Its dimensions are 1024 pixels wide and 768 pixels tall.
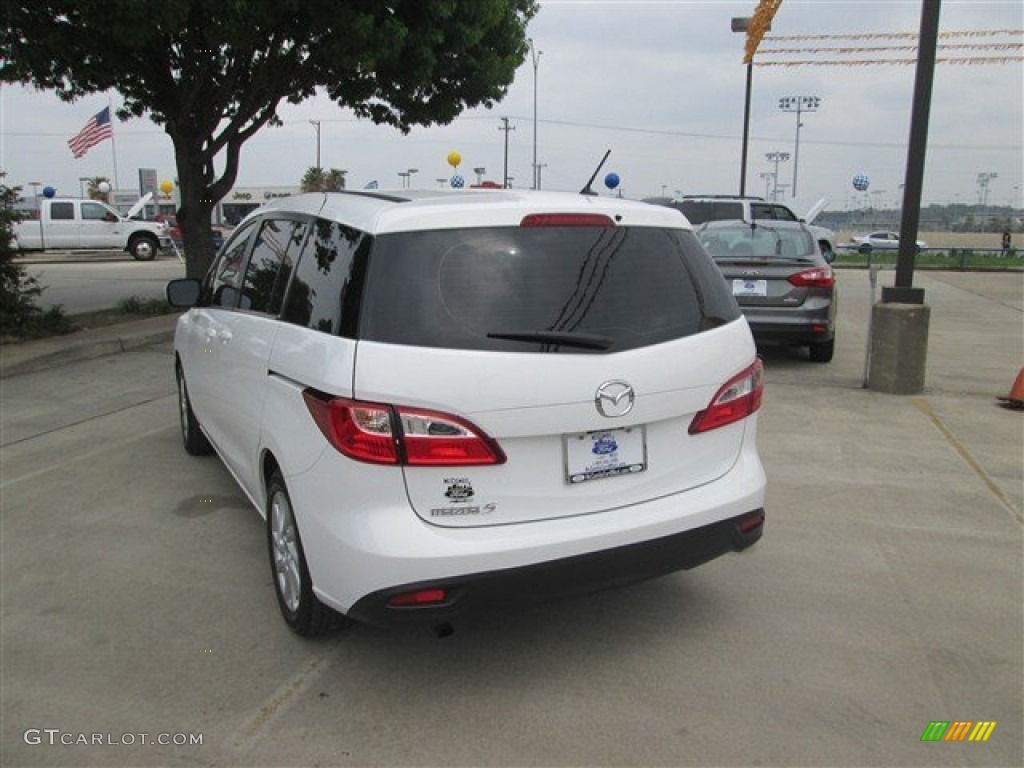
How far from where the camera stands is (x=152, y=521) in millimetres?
4688

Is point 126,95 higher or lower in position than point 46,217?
higher

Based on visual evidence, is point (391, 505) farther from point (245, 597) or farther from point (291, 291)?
point (245, 597)

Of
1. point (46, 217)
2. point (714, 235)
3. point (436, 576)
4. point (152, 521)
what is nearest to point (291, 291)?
point (436, 576)

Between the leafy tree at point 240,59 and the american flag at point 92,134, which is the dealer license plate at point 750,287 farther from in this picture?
the american flag at point 92,134

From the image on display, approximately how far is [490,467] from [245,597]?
1.68 metres

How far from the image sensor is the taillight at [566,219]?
295cm

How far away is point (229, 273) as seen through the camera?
4668 millimetres

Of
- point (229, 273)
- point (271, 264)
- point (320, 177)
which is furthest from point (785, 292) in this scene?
point (320, 177)

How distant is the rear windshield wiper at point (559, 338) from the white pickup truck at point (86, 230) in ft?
97.8

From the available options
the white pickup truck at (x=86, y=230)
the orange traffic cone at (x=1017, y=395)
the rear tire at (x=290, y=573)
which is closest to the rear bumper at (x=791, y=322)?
the orange traffic cone at (x=1017, y=395)

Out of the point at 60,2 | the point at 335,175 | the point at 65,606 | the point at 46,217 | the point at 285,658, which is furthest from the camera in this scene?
the point at 335,175

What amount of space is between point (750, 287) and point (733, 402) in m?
5.80

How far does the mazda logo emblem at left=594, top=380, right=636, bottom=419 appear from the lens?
279 centimetres

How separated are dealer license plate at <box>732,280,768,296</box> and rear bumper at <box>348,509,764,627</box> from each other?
6103 mm
